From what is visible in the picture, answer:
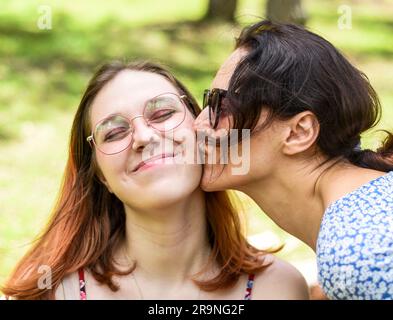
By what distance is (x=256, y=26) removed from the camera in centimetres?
350

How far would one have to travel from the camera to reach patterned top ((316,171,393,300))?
2.79 m

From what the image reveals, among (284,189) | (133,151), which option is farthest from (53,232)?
(284,189)

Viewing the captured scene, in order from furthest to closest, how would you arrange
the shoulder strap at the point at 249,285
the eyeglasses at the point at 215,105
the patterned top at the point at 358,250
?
1. the shoulder strap at the point at 249,285
2. the eyeglasses at the point at 215,105
3. the patterned top at the point at 358,250

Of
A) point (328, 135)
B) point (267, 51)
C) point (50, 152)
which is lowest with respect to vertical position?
point (50, 152)

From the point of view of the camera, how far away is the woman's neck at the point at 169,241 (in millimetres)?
3484

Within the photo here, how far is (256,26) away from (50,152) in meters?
4.08

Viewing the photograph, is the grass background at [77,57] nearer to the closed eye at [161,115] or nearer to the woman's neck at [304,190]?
the woman's neck at [304,190]

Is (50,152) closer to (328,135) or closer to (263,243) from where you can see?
(263,243)

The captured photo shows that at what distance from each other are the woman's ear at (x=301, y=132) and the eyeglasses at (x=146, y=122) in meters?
0.47

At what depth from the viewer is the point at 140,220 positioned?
3.51 meters

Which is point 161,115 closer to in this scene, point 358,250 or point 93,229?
point 93,229

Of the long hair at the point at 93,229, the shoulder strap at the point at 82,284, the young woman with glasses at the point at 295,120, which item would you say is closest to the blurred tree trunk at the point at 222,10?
the long hair at the point at 93,229

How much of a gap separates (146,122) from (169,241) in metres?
0.54

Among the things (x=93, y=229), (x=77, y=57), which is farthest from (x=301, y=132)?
(x=77, y=57)
